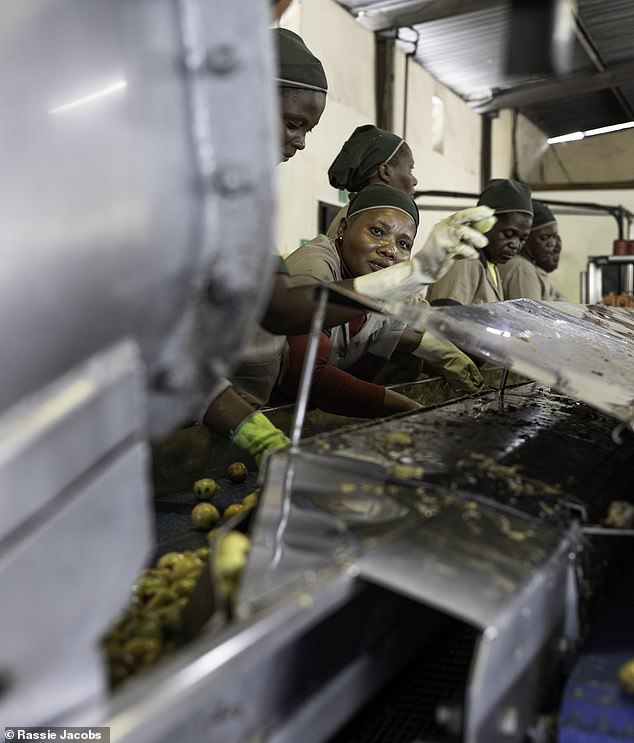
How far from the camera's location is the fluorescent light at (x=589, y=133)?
12898mm

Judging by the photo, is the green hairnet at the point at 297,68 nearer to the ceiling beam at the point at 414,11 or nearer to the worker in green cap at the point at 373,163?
the worker in green cap at the point at 373,163

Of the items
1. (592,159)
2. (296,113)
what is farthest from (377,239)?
(592,159)

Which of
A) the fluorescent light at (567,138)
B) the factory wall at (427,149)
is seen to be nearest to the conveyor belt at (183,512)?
the factory wall at (427,149)

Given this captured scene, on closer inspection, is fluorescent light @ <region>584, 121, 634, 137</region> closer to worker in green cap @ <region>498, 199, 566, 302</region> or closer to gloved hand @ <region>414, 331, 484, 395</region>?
worker in green cap @ <region>498, 199, 566, 302</region>

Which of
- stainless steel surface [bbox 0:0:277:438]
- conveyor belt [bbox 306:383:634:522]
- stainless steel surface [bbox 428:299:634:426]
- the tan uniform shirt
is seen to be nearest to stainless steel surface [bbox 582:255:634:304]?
the tan uniform shirt

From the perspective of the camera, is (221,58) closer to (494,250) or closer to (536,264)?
(494,250)

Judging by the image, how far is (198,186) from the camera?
76 cm

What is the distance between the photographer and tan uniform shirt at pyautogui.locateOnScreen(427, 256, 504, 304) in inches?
165

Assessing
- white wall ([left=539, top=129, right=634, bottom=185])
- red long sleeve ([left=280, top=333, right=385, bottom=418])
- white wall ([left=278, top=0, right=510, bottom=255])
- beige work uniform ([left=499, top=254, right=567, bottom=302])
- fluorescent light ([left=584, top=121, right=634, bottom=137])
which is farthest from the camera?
white wall ([left=539, top=129, right=634, bottom=185])

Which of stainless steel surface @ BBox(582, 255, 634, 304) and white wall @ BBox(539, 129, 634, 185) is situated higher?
white wall @ BBox(539, 129, 634, 185)

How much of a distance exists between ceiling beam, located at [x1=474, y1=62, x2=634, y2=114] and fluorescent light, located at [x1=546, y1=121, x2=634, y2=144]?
10.5 feet

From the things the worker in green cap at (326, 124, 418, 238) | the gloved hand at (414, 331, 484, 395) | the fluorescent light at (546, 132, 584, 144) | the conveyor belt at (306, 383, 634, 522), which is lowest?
the gloved hand at (414, 331, 484, 395)

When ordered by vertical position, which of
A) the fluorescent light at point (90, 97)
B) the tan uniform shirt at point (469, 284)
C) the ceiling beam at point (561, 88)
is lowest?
the tan uniform shirt at point (469, 284)

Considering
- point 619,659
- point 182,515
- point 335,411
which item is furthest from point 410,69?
point 619,659
